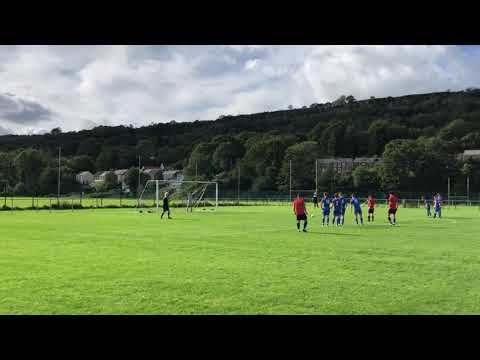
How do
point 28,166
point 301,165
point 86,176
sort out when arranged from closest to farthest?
point 28,166, point 301,165, point 86,176

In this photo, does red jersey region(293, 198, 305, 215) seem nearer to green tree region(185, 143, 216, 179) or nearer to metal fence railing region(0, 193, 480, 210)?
metal fence railing region(0, 193, 480, 210)

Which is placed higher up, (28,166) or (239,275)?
(28,166)

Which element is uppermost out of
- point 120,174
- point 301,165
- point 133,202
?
point 301,165

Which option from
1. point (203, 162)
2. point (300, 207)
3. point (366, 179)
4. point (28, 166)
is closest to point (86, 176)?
point (203, 162)

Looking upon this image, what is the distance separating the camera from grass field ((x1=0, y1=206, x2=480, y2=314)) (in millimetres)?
7816

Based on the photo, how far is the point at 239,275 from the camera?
1057 centimetres

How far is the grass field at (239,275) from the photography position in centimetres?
782

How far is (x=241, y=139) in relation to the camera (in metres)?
123

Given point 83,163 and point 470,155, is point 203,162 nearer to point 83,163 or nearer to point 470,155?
point 83,163

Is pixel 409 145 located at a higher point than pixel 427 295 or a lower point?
higher

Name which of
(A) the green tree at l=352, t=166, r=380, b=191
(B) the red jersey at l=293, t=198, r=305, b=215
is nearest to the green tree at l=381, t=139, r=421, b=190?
(A) the green tree at l=352, t=166, r=380, b=191
